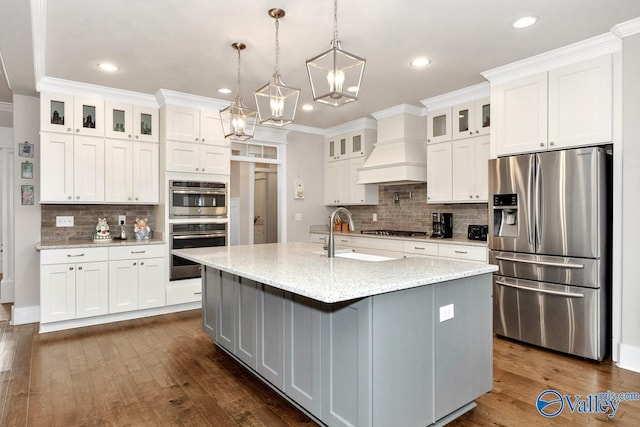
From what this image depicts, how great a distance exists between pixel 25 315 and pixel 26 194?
133 cm

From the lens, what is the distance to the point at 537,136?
3.43 metres

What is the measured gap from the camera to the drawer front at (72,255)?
12.5ft

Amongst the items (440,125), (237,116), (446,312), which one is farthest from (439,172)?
(446,312)

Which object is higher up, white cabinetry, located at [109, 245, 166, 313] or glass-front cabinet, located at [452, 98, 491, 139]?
glass-front cabinet, located at [452, 98, 491, 139]

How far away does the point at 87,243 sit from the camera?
409 centimetres

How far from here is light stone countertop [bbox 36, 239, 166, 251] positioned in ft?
12.7

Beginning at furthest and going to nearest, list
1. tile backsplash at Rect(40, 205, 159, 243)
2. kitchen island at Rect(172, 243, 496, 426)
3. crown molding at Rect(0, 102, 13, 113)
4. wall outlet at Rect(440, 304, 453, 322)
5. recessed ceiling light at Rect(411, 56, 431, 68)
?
crown molding at Rect(0, 102, 13, 113)
tile backsplash at Rect(40, 205, 159, 243)
recessed ceiling light at Rect(411, 56, 431, 68)
wall outlet at Rect(440, 304, 453, 322)
kitchen island at Rect(172, 243, 496, 426)

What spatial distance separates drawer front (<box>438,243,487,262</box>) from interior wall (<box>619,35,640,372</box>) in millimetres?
1180

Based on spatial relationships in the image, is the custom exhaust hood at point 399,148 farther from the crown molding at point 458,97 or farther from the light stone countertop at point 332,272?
the light stone countertop at point 332,272

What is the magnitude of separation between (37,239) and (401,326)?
4.28m

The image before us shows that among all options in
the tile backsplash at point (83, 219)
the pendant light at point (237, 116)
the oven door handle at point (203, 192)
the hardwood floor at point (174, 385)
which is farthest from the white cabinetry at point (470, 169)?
the tile backsplash at point (83, 219)

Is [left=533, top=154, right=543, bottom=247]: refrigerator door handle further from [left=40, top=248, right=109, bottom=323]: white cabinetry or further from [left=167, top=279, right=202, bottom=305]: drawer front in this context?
[left=40, top=248, right=109, bottom=323]: white cabinetry

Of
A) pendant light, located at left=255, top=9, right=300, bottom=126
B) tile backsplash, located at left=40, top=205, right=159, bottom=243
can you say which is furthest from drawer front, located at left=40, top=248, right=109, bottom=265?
pendant light, located at left=255, top=9, right=300, bottom=126

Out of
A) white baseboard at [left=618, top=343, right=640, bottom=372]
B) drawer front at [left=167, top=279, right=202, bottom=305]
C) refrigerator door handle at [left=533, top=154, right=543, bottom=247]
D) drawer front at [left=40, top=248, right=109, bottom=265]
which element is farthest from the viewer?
drawer front at [left=167, top=279, right=202, bottom=305]
